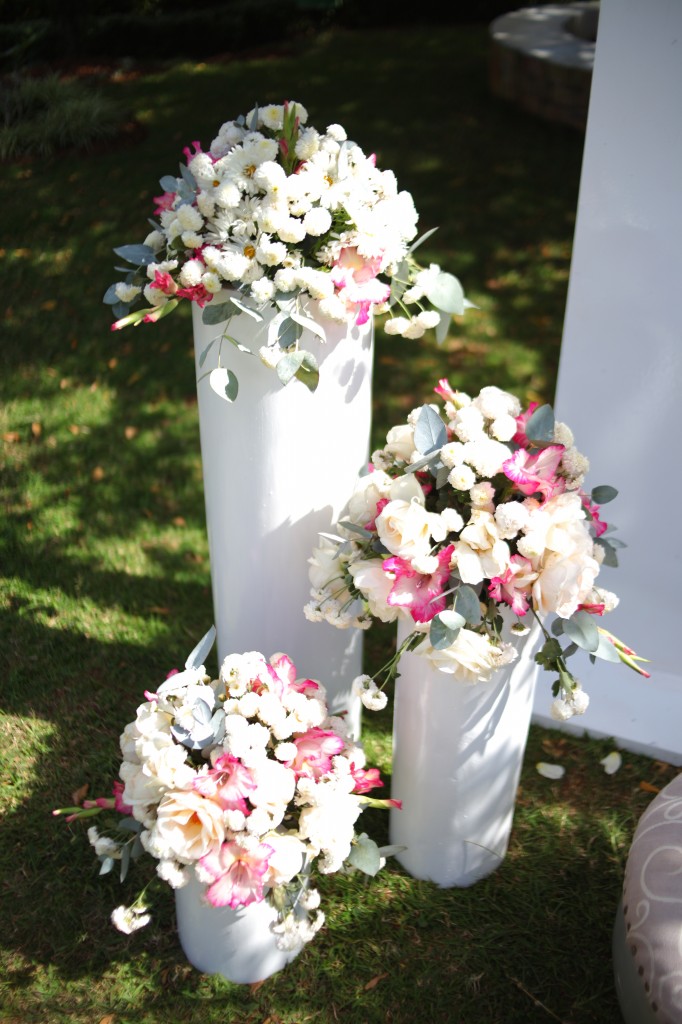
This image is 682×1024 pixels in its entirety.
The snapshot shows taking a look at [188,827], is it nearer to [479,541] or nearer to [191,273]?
[479,541]

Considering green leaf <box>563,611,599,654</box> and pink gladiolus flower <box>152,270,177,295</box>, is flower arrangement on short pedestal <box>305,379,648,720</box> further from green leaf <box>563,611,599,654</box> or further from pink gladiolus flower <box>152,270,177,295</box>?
pink gladiolus flower <box>152,270,177,295</box>

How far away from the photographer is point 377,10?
9508 mm

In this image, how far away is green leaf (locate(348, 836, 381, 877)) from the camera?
2.17 m

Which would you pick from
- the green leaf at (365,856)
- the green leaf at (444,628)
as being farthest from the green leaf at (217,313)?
the green leaf at (365,856)

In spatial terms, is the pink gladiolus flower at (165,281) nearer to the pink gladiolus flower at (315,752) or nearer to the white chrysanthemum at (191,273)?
the white chrysanthemum at (191,273)

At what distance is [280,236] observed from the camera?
206 cm

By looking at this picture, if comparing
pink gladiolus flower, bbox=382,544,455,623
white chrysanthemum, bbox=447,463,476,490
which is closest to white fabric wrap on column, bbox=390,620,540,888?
pink gladiolus flower, bbox=382,544,455,623

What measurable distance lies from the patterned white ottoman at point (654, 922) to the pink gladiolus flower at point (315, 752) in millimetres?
700

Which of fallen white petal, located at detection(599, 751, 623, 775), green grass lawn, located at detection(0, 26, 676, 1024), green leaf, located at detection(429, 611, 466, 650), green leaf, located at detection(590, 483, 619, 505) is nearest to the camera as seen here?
green leaf, located at detection(429, 611, 466, 650)

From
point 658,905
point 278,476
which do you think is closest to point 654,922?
point 658,905

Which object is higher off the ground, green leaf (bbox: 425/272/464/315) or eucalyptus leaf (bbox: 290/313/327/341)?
eucalyptus leaf (bbox: 290/313/327/341)

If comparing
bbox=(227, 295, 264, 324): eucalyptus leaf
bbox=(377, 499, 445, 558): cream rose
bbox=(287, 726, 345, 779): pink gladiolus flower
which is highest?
bbox=(227, 295, 264, 324): eucalyptus leaf

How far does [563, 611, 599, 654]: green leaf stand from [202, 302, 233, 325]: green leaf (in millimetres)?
975

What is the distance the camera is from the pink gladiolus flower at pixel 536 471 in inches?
78.5
